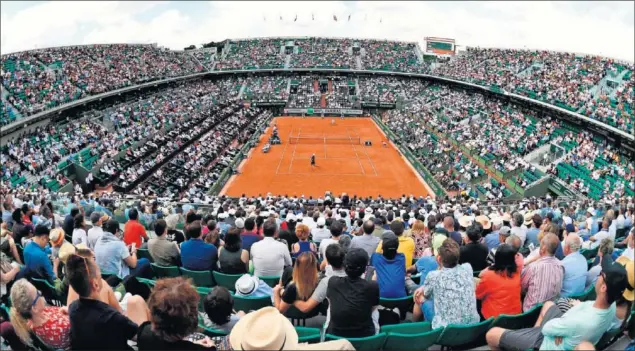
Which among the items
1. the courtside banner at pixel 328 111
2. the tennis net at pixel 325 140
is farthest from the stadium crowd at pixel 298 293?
the courtside banner at pixel 328 111

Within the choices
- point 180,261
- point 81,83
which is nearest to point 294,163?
point 81,83

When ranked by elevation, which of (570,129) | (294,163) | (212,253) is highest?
(212,253)

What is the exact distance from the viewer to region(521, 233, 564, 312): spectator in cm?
626

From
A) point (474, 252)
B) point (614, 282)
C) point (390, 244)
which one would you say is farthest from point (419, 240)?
point (614, 282)

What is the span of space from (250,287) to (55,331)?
2.39m

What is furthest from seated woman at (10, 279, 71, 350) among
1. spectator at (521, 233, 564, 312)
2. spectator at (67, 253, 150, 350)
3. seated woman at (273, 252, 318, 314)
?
spectator at (521, 233, 564, 312)

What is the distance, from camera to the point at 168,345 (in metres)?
3.81

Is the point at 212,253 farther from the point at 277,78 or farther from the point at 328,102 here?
the point at 277,78

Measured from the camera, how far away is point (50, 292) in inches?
288

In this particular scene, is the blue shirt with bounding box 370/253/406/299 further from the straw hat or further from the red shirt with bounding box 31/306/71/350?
the red shirt with bounding box 31/306/71/350

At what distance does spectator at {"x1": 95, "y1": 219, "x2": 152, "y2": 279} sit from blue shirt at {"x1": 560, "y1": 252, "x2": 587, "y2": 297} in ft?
22.3

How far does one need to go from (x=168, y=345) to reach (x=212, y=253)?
171 inches

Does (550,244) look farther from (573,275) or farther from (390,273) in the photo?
(390,273)

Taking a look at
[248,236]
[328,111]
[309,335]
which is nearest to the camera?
[309,335]
